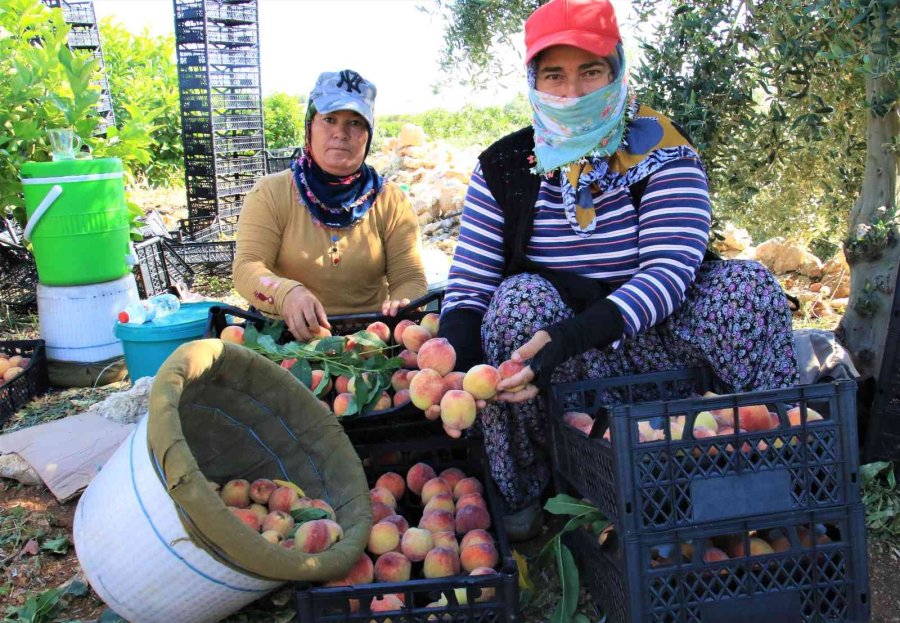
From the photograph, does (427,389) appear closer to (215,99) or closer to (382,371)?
(382,371)

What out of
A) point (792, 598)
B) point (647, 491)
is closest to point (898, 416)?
point (792, 598)

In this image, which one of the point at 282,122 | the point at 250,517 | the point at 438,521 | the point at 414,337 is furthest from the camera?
the point at 282,122

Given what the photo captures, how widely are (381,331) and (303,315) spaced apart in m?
0.26

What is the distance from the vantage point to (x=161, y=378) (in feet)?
5.29

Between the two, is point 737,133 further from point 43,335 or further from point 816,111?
point 43,335

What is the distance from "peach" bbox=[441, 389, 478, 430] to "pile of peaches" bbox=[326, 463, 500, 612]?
9.1 inches

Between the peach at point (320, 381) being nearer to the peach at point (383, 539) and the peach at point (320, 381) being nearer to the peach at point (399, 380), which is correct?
the peach at point (399, 380)

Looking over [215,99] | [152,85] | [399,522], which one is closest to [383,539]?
[399,522]

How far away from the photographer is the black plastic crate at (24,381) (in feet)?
10.7

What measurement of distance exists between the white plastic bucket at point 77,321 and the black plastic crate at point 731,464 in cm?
298

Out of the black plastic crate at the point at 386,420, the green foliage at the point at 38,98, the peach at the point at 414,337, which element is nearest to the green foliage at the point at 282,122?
the green foliage at the point at 38,98

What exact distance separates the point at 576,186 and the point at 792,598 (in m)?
1.18

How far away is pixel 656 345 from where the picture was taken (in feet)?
7.07

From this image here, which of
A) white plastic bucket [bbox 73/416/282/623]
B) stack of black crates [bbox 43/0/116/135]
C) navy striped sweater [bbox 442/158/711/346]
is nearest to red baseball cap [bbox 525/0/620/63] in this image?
navy striped sweater [bbox 442/158/711/346]
